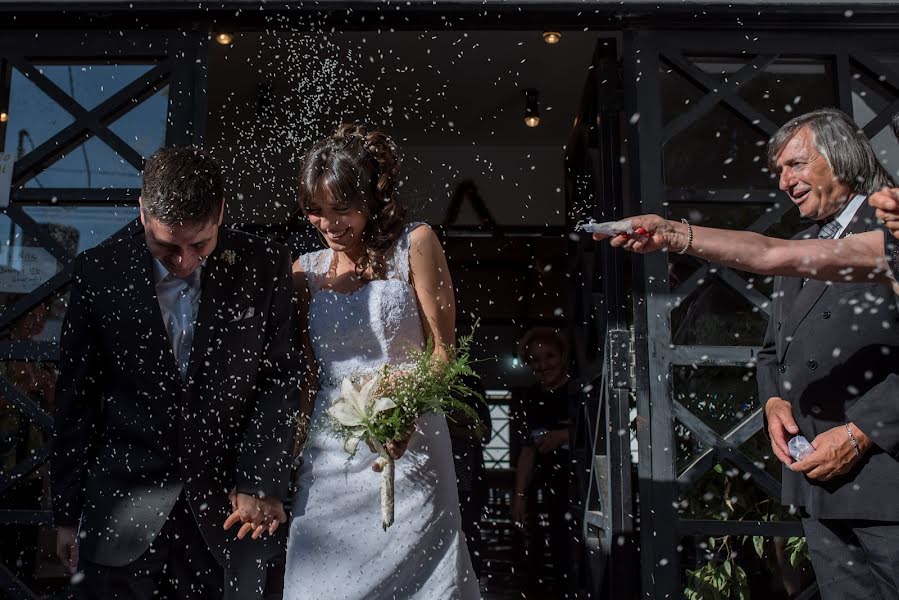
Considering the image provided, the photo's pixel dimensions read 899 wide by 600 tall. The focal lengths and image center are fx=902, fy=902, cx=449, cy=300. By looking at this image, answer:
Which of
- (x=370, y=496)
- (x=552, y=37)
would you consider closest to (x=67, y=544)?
(x=370, y=496)

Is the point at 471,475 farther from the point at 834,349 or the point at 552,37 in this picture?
Result: the point at 552,37

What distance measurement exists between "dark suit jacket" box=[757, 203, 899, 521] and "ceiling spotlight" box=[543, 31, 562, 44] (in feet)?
11.8

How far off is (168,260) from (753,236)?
1773 mm

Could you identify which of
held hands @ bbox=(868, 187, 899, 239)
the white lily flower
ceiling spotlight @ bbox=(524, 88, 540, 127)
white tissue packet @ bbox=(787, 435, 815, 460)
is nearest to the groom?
the white lily flower

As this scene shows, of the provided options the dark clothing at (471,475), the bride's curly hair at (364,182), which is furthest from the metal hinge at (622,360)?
the bride's curly hair at (364,182)

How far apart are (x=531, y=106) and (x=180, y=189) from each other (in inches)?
197

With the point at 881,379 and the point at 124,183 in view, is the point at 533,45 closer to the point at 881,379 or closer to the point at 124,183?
the point at 124,183

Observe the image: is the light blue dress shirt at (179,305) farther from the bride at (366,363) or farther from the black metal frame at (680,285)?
the black metal frame at (680,285)

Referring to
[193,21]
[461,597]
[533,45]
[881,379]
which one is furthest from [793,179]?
[533,45]

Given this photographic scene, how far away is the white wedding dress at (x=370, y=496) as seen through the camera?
303cm

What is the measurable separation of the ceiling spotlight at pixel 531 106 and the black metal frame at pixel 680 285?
277 centimetres

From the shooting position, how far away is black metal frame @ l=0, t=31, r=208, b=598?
4488 millimetres

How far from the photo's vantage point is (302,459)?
10.7 feet

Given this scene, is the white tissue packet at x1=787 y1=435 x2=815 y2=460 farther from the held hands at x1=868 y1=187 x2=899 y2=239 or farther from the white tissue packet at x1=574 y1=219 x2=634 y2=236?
the white tissue packet at x1=574 y1=219 x2=634 y2=236
